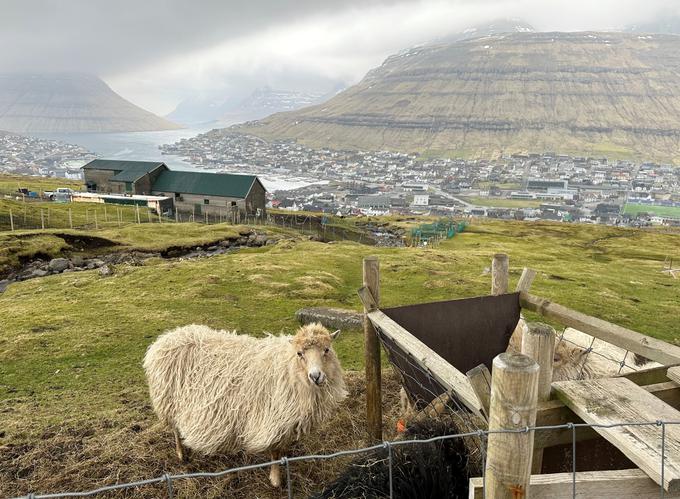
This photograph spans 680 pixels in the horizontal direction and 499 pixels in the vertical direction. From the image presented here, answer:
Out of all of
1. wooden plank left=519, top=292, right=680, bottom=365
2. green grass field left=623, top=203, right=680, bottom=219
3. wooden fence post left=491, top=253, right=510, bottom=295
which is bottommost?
green grass field left=623, top=203, right=680, bottom=219

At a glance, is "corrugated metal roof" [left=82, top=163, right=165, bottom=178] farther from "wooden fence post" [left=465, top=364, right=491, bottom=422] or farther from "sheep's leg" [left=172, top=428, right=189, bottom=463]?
"wooden fence post" [left=465, top=364, right=491, bottom=422]

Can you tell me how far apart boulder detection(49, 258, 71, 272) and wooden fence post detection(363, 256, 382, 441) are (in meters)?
25.6

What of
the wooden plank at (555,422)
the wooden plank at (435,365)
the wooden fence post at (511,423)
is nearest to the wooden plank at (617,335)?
the wooden plank at (555,422)

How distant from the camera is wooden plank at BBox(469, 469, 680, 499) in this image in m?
3.27

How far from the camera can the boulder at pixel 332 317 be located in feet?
50.6

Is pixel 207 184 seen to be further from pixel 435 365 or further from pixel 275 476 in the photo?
pixel 435 365

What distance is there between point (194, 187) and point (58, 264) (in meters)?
43.8

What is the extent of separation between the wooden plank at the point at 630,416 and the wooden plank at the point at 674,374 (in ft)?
3.46

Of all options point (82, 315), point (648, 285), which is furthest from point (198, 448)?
point (648, 285)

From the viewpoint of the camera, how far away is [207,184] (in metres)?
68.9

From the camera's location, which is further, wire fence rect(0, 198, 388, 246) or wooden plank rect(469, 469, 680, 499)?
wire fence rect(0, 198, 388, 246)

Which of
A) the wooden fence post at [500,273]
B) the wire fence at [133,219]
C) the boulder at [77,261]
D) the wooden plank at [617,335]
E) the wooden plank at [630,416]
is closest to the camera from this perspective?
the wooden plank at [630,416]

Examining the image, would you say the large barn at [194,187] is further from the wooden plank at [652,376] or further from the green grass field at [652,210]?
the green grass field at [652,210]

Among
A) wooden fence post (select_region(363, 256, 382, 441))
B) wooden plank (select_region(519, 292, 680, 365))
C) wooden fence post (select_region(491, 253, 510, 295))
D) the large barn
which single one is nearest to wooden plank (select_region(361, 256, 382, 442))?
wooden fence post (select_region(363, 256, 382, 441))
